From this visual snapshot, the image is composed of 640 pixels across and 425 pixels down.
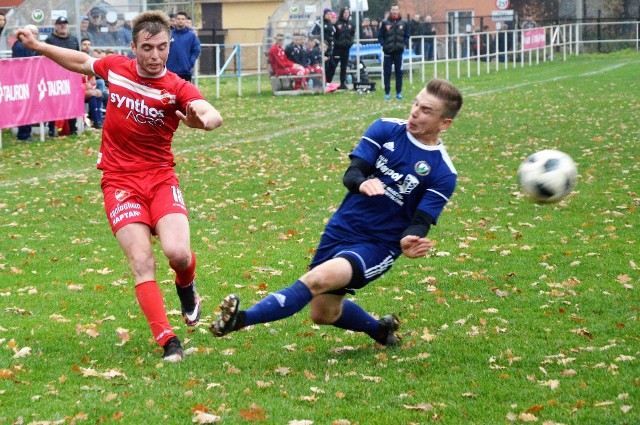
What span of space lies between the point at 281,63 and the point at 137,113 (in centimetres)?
2336

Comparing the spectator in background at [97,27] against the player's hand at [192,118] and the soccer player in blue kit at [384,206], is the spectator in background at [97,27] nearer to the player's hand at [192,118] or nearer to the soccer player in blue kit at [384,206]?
the player's hand at [192,118]

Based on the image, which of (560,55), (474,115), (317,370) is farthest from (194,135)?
(560,55)

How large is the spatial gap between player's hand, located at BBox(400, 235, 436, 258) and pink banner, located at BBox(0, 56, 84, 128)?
43.8ft

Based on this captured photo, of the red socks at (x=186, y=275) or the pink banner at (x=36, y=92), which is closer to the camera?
the red socks at (x=186, y=275)

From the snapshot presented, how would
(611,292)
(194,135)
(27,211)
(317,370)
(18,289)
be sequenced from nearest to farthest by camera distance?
1. (317,370)
2. (611,292)
3. (18,289)
4. (27,211)
5. (194,135)

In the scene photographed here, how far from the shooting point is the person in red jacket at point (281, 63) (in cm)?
2984

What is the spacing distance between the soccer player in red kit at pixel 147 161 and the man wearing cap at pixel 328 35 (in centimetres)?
2372

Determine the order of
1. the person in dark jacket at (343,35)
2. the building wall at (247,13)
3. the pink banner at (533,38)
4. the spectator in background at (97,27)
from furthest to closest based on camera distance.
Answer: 1. the building wall at (247,13)
2. the pink banner at (533,38)
3. the person in dark jacket at (343,35)
4. the spectator in background at (97,27)

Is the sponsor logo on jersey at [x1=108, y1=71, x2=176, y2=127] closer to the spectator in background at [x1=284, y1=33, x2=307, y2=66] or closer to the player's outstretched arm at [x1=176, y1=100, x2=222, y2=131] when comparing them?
the player's outstretched arm at [x1=176, y1=100, x2=222, y2=131]

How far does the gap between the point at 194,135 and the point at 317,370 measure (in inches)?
591

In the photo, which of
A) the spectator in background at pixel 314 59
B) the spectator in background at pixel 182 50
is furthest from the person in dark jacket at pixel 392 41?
the spectator in background at pixel 182 50

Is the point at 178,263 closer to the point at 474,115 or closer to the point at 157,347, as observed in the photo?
the point at 157,347

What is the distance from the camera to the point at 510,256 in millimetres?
9617

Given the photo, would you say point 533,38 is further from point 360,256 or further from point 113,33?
point 360,256
